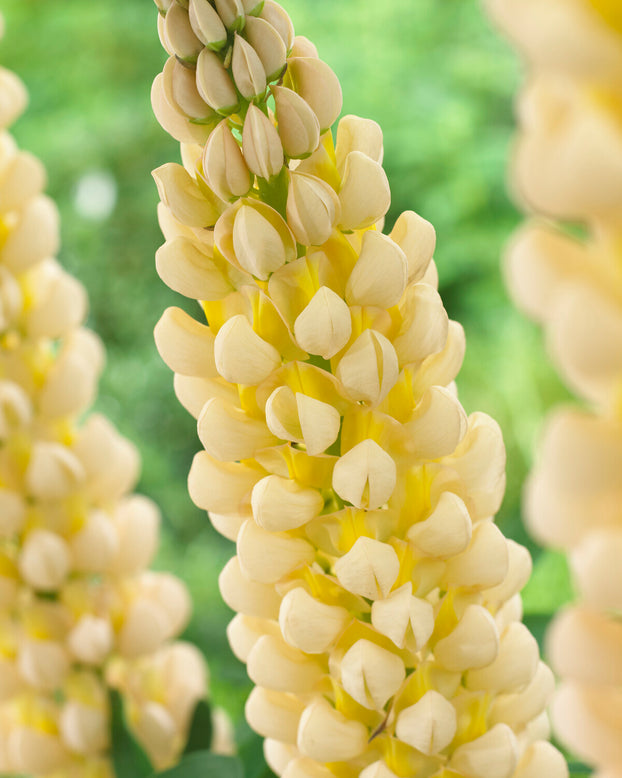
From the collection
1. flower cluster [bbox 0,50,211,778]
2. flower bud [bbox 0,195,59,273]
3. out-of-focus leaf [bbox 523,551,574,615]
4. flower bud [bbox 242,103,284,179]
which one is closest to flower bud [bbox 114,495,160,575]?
flower cluster [bbox 0,50,211,778]

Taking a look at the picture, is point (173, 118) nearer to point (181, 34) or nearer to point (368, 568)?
point (181, 34)

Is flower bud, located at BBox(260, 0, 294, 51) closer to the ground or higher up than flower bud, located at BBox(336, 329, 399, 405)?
higher up

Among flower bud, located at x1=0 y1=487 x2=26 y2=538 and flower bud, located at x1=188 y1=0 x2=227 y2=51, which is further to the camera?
flower bud, located at x1=0 y1=487 x2=26 y2=538

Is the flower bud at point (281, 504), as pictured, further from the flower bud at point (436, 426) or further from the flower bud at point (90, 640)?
the flower bud at point (90, 640)

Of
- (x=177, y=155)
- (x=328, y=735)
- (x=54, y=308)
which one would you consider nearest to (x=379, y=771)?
(x=328, y=735)

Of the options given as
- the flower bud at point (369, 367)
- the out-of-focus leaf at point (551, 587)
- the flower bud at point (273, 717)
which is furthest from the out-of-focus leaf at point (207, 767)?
the out-of-focus leaf at point (551, 587)

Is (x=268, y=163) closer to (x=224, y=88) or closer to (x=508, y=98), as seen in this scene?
(x=224, y=88)

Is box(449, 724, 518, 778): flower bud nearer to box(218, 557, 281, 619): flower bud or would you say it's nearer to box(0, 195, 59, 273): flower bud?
box(218, 557, 281, 619): flower bud
